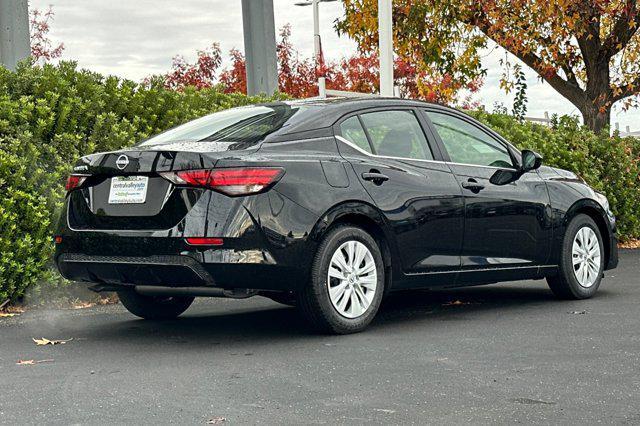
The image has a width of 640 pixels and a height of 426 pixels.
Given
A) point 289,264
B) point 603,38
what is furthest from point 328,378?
point 603,38

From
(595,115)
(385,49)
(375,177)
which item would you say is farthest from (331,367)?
(595,115)

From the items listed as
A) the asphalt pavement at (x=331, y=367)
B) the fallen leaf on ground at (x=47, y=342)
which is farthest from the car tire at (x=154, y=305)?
the fallen leaf on ground at (x=47, y=342)

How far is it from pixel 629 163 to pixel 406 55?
5.63 meters

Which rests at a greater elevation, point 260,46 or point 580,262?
point 260,46

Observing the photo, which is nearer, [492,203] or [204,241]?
[204,241]

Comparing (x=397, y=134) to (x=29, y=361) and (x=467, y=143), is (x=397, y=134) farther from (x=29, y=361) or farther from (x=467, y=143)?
(x=29, y=361)

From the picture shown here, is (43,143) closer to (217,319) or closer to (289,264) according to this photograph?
(217,319)

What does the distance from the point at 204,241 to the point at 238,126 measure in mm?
1148

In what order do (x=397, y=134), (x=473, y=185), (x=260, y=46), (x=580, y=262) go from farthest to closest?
(x=260, y=46) → (x=580, y=262) → (x=473, y=185) → (x=397, y=134)

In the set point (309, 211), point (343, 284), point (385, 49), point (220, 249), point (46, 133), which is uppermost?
point (385, 49)

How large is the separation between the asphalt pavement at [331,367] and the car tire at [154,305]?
128mm

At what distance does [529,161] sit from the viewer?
8.70 m

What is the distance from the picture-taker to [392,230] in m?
7.43

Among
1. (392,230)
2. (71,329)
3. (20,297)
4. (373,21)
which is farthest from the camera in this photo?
(373,21)
